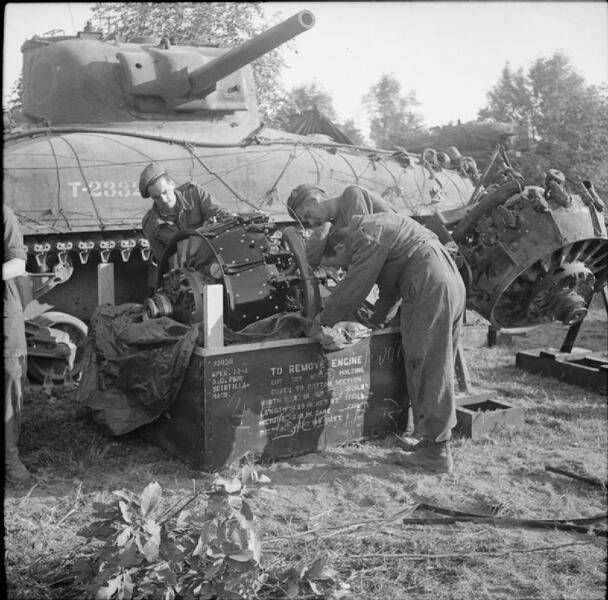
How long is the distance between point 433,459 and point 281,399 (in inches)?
42.3

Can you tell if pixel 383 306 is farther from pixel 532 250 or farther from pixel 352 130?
pixel 352 130

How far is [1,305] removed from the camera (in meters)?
4.11

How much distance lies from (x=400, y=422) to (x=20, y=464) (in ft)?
8.70

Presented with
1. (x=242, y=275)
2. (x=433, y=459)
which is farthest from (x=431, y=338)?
(x=242, y=275)

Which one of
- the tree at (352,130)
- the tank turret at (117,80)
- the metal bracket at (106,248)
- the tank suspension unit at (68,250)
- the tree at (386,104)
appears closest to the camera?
the tank suspension unit at (68,250)

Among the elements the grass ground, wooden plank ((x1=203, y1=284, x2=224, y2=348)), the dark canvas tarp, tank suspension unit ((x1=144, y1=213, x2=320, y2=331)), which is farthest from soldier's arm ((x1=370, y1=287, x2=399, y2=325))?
the dark canvas tarp

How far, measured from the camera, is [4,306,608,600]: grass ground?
11.5 feet

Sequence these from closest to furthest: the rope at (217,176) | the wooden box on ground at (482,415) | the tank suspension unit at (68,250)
A: the wooden box on ground at (482,415) < the tank suspension unit at (68,250) < the rope at (217,176)

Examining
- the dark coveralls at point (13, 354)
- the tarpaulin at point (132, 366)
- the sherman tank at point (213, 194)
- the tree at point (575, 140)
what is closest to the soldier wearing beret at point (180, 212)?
the sherman tank at point (213, 194)

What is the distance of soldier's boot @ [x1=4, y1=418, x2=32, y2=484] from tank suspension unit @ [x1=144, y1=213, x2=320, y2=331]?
1240mm

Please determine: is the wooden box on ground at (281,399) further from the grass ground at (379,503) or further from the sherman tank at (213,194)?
the sherman tank at (213,194)

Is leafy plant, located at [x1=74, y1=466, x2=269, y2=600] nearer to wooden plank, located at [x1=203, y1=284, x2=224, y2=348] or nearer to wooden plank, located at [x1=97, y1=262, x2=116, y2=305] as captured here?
wooden plank, located at [x1=203, y1=284, x2=224, y2=348]

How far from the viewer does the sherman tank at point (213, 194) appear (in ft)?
18.1

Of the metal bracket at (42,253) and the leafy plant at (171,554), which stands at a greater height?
the metal bracket at (42,253)
